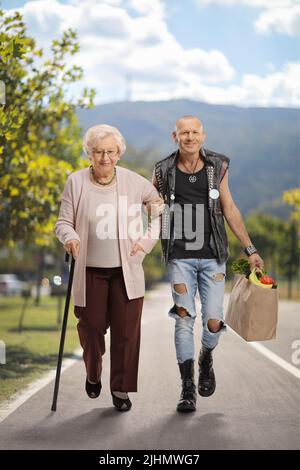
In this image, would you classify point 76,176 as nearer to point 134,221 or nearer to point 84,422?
point 134,221

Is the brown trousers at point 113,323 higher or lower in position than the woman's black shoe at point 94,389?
higher

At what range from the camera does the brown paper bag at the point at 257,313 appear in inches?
268

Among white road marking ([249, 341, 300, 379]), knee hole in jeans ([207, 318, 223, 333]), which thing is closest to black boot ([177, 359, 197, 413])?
knee hole in jeans ([207, 318, 223, 333])

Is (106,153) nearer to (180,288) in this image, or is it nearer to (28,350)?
(180,288)

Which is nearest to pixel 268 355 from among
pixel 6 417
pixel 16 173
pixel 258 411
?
pixel 16 173

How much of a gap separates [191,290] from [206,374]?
0.73 m

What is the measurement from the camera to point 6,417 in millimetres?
7145

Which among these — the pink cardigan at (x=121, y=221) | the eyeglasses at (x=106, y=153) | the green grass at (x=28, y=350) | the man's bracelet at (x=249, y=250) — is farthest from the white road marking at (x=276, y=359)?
the eyeglasses at (x=106, y=153)

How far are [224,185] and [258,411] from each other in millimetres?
1833

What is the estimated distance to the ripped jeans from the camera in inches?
275

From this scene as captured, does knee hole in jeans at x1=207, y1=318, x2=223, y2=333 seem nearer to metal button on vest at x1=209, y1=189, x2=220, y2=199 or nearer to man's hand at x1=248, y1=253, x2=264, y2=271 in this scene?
man's hand at x1=248, y1=253, x2=264, y2=271

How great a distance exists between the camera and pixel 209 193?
686 centimetres

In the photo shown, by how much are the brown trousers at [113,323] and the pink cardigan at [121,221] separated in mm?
85

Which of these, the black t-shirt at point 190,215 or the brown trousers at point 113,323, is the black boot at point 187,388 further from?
Result: the black t-shirt at point 190,215
